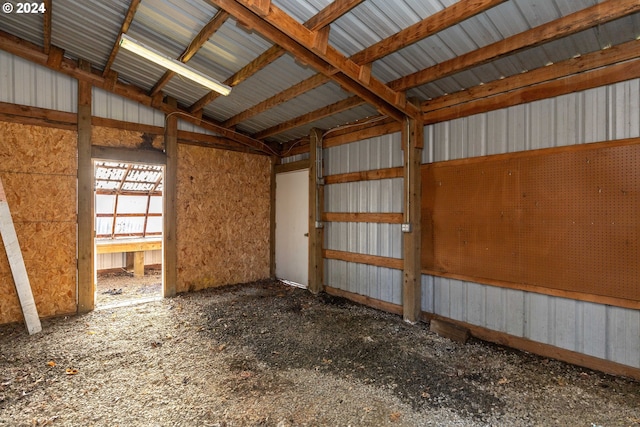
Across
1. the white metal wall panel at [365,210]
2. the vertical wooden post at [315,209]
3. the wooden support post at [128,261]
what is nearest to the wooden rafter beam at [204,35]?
the vertical wooden post at [315,209]

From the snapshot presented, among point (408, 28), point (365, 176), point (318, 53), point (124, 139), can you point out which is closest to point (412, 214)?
point (365, 176)

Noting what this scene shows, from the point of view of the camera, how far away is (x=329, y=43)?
2996mm

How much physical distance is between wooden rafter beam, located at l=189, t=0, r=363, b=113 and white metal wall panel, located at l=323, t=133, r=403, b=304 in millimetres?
1392

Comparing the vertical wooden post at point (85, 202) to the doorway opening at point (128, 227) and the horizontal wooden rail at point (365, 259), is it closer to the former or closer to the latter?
the doorway opening at point (128, 227)

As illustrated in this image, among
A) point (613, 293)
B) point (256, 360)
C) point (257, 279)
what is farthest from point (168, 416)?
point (257, 279)

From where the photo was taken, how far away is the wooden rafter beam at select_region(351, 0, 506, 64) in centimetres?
216

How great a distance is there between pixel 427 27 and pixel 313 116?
235 centimetres

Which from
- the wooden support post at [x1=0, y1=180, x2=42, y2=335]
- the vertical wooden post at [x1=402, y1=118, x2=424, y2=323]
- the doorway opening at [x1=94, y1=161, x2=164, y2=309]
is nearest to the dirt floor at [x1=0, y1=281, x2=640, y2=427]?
the wooden support post at [x1=0, y1=180, x2=42, y2=335]

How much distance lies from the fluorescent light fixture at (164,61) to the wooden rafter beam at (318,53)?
1.16 m

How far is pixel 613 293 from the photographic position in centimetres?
256

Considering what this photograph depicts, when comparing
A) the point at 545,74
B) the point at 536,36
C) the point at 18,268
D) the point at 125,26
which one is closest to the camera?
the point at 536,36

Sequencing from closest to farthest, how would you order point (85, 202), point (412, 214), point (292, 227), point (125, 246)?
point (412, 214), point (85, 202), point (292, 227), point (125, 246)

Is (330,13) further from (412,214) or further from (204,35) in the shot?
(412,214)

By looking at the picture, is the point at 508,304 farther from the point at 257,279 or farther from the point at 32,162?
the point at 32,162
